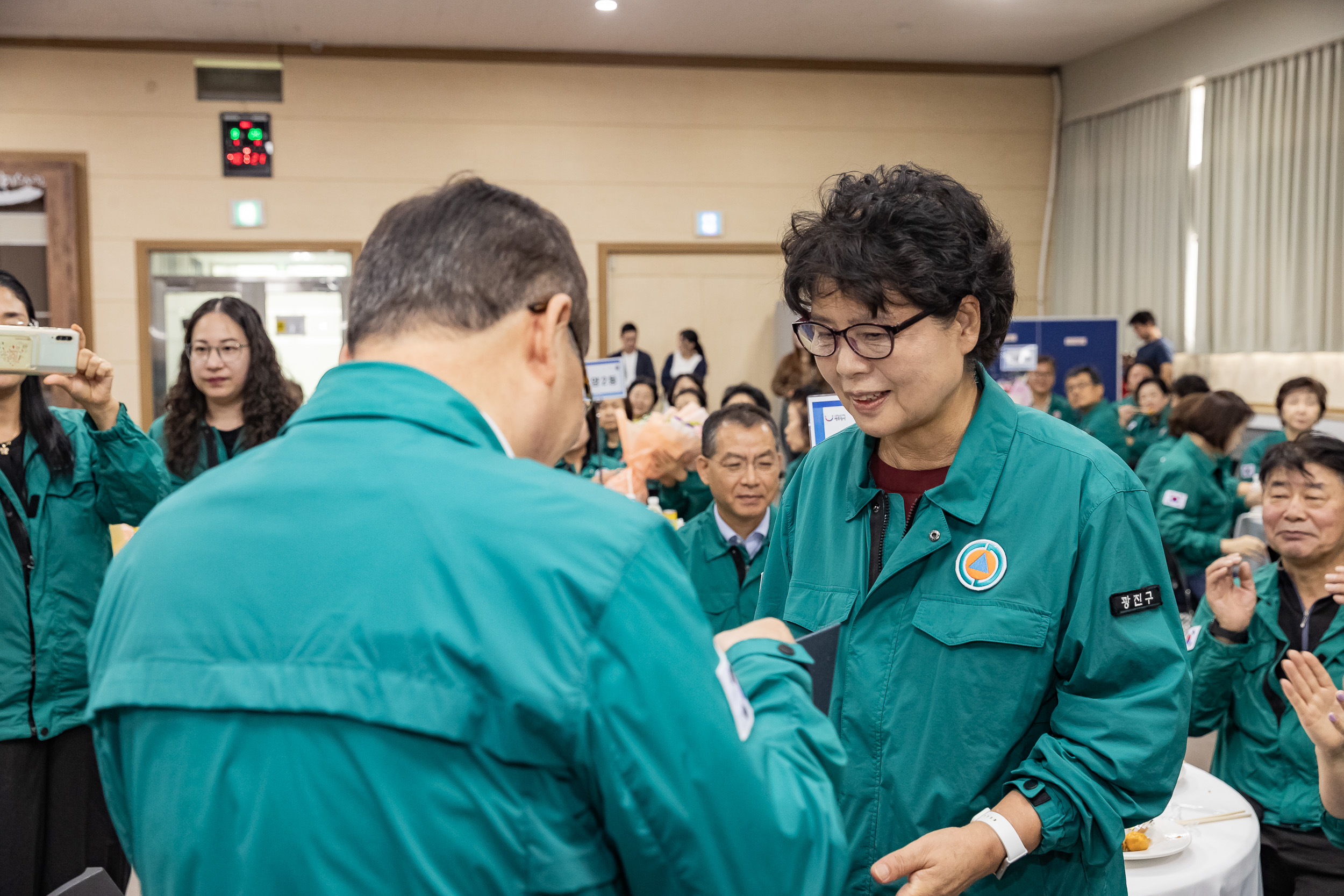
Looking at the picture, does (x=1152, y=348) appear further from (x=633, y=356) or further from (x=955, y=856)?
(x=955, y=856)

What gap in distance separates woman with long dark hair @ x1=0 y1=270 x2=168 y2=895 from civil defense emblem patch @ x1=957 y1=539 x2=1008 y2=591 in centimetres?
194

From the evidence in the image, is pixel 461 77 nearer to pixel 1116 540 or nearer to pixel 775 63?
pixel 775 63

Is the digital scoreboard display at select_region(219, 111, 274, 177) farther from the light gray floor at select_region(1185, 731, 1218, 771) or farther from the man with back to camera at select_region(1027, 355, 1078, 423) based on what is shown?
the light gray floor at select_region(1185, 731, 1218, 771)

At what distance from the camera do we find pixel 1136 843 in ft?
6.47

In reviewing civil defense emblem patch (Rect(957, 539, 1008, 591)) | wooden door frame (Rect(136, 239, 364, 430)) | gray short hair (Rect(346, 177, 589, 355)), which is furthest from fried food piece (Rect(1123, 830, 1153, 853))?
wooden door frame (Rect(136, 239, 364, 430))

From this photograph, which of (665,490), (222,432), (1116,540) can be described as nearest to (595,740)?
(1116,540)

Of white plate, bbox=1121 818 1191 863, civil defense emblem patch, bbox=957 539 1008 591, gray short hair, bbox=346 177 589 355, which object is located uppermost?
gray short hair, bbox=346 177 589 355

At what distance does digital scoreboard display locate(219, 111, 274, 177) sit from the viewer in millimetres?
9219

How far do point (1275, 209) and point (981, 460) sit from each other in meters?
8.38

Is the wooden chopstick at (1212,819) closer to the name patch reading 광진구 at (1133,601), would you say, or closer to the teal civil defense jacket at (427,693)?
the name patch reading 광진구 at (1133,601)

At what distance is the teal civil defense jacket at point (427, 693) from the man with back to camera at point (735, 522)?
221 cm

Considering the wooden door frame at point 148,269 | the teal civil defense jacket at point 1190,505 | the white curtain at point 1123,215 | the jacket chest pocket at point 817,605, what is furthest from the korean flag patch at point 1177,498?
the wooden door frame at point 148,269

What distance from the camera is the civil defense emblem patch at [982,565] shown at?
1347mm

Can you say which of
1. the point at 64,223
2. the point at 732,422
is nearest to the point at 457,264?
the point at 732,422
